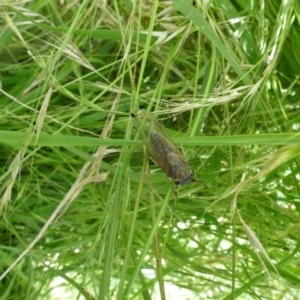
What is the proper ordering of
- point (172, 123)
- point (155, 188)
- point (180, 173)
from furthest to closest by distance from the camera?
point (172, 123), point (155, 188), point (180, 173)

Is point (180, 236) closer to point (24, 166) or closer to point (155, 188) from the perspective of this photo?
point (155, 188)

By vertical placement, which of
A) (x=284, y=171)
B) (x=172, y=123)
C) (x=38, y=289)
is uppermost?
(x=172, y=123)

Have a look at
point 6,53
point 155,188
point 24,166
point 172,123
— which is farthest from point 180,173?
point 6,53
